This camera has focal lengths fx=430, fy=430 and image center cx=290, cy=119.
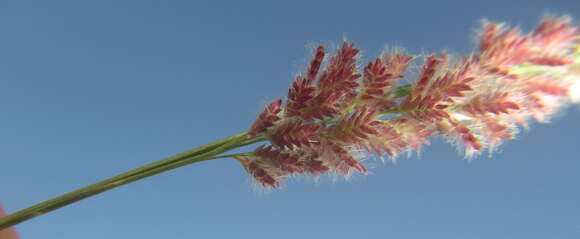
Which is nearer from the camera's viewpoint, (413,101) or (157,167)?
(413,101)

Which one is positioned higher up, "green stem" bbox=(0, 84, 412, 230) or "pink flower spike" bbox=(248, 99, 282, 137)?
"pink flower spike" bbox=(248, 99, 282, 137)

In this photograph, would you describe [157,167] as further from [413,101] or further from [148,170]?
[413,101]

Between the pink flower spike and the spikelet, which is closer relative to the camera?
the spikelet

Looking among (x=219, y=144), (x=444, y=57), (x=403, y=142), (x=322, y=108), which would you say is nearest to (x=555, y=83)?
(x=444, y=57)

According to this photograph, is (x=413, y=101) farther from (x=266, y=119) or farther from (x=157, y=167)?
(x=157, y=167)

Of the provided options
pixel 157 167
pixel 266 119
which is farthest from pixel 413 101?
pixel 157 167

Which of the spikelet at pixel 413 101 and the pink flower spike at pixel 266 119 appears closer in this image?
the spikelet at pixel 413 101

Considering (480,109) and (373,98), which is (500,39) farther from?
(373,98)

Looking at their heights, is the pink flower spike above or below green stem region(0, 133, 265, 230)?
above
